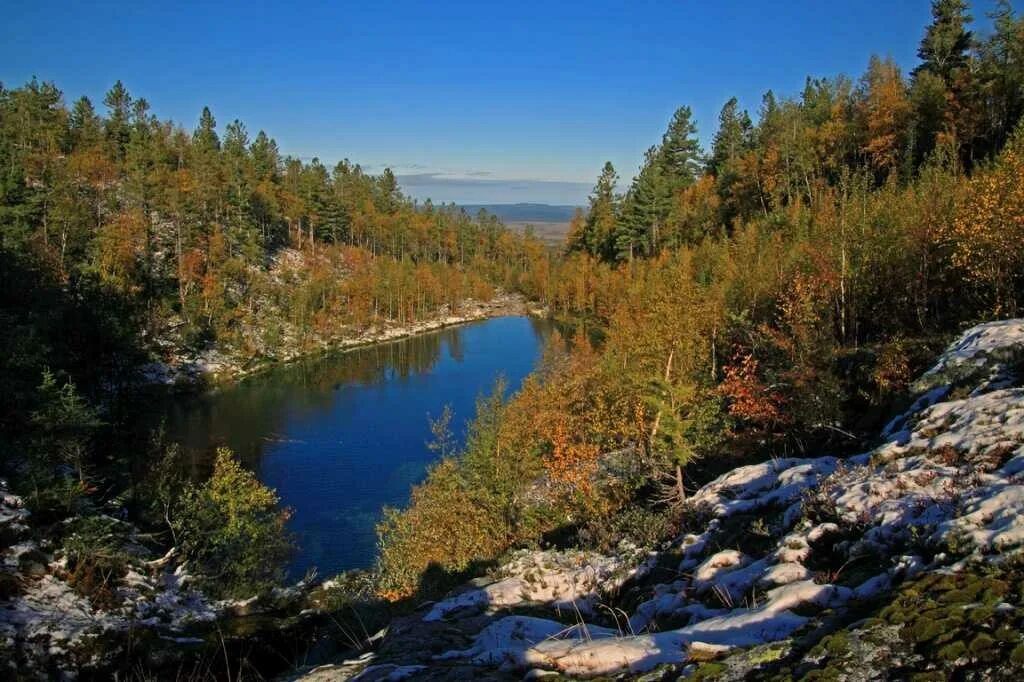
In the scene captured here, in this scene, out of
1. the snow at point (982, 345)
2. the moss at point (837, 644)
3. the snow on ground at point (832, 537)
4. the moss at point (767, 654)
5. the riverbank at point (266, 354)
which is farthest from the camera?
the riverbank at point (266, 354)

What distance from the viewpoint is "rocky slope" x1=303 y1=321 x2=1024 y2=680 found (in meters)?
5.04

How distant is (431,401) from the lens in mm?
63125

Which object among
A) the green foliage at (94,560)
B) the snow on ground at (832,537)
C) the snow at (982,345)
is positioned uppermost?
the snow at (982,345)

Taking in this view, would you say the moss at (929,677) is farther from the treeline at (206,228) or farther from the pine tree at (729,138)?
the pine tree at (729,138)

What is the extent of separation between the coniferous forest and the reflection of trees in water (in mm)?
4490

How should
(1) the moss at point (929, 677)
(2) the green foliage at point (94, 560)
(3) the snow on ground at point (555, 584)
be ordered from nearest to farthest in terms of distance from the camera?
1. (1) the moss at point (929, 677)
2. (3) the snow on ground at point (555, 584)
3. (2) the green foliage at point (94, 560)

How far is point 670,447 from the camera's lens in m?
20.5

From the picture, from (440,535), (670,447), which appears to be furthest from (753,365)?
(440,535)

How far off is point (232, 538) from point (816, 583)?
95.2ft

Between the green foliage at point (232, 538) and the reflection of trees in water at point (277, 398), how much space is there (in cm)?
1313

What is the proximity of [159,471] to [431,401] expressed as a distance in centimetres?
2886

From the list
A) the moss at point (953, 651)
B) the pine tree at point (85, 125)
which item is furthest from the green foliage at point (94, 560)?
the pine tree at point (85, 125)

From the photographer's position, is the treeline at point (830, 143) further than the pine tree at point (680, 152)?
No

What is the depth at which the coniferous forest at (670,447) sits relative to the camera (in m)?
7.05
